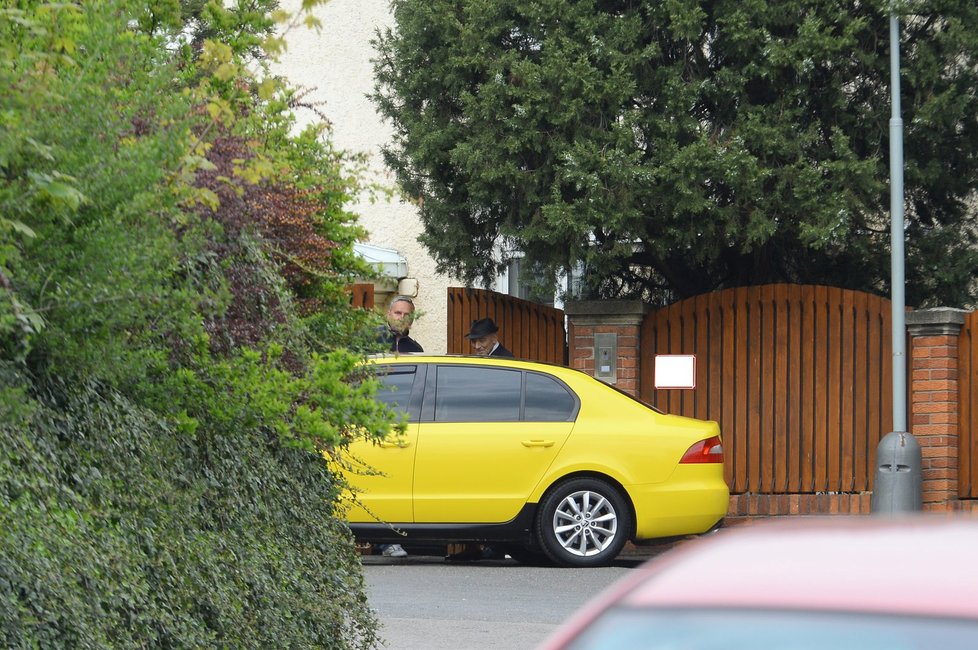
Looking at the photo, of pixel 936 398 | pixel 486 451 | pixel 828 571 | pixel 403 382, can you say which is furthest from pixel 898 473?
pixel 828 571

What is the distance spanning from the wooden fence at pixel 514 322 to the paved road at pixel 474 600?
3.54 m

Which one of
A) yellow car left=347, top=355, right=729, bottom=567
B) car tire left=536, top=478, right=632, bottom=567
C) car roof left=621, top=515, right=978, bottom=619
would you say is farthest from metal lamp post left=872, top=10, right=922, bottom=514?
car roof left=621, top=515, right=978, bottom=619

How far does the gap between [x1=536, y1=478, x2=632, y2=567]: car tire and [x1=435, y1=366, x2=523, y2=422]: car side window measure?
720 mm

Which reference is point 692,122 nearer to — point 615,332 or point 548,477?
point 615,332

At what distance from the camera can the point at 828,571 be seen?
2.08 m

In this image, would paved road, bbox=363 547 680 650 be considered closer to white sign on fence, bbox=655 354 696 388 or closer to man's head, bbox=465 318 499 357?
man's head, bbox=465 318 499 357

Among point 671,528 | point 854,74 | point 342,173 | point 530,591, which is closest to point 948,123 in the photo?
point 854,74

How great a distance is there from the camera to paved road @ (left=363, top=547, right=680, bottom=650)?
8547 mm

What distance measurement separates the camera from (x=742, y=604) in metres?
2.02

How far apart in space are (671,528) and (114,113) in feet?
26.1

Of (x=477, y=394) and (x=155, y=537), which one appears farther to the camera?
(x=477, y=394)

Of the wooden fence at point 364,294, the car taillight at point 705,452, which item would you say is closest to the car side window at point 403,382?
the car taillight at point 705,452

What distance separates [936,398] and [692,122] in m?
3.25

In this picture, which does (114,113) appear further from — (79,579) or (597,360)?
(597,360)
